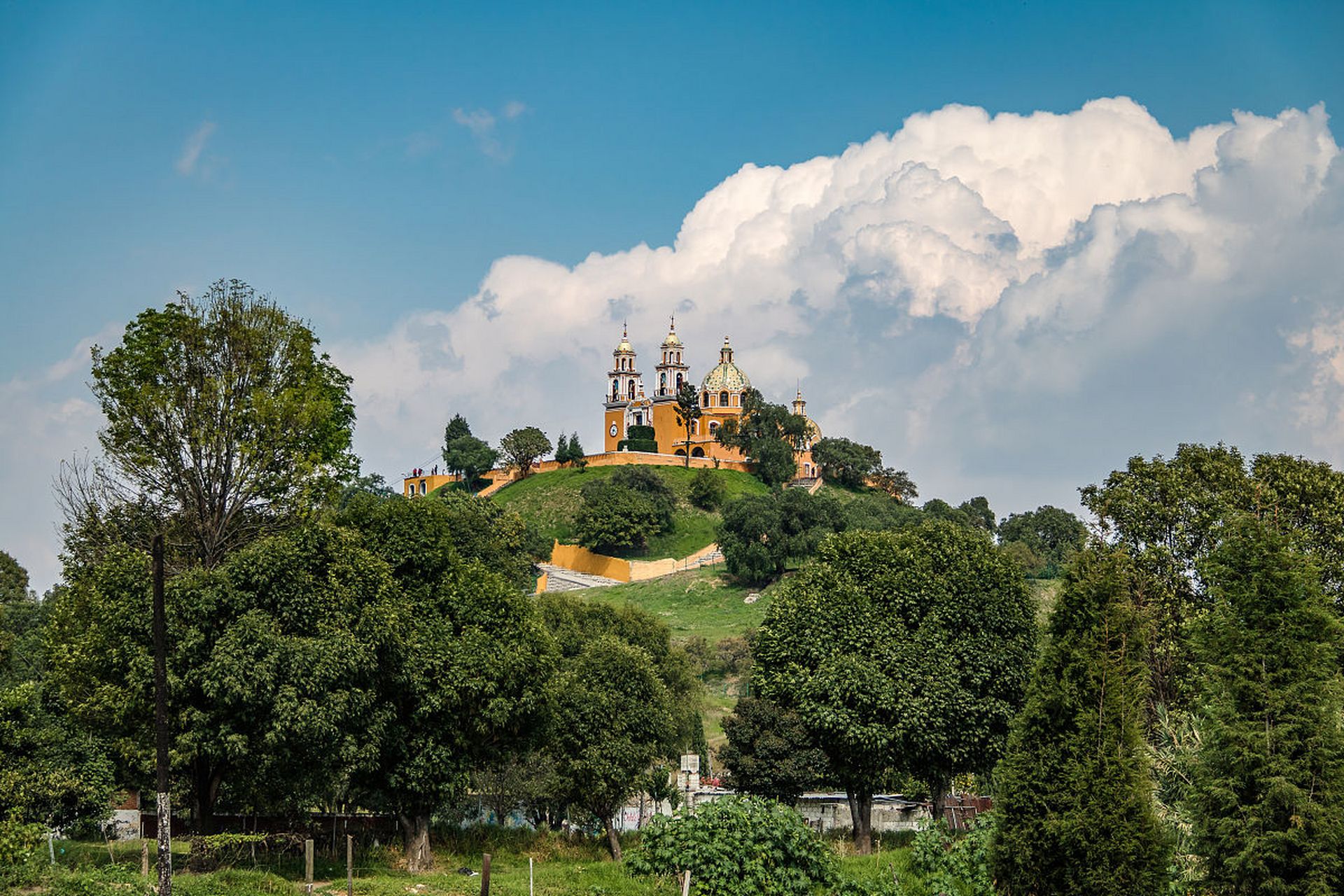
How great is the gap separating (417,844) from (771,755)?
7966 millimetres

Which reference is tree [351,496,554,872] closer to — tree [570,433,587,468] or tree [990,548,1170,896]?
tree [990,548,1170,896]

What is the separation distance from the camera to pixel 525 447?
11200cm

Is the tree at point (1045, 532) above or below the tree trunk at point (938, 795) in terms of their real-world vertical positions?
above

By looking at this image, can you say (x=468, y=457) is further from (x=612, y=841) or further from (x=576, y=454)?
(x=612, y=841)

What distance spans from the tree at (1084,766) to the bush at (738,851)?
13.3 ft

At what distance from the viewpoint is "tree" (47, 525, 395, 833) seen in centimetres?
2128

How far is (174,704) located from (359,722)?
3.06m

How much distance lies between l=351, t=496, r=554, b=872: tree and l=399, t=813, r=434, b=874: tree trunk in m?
0.02

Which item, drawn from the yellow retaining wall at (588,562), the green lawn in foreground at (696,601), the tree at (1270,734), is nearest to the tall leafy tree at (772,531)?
the green lawn in foreground at (696,601)

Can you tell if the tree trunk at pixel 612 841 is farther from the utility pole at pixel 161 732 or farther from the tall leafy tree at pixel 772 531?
the tall leafy tree at pixel 772 531

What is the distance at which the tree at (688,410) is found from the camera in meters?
117

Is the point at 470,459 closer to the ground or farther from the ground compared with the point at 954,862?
farther from the ground

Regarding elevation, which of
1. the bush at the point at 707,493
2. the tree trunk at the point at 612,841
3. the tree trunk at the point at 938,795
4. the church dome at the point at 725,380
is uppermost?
the church dome at the point at 725,380

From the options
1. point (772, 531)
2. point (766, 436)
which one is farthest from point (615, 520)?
point (766, 436)
